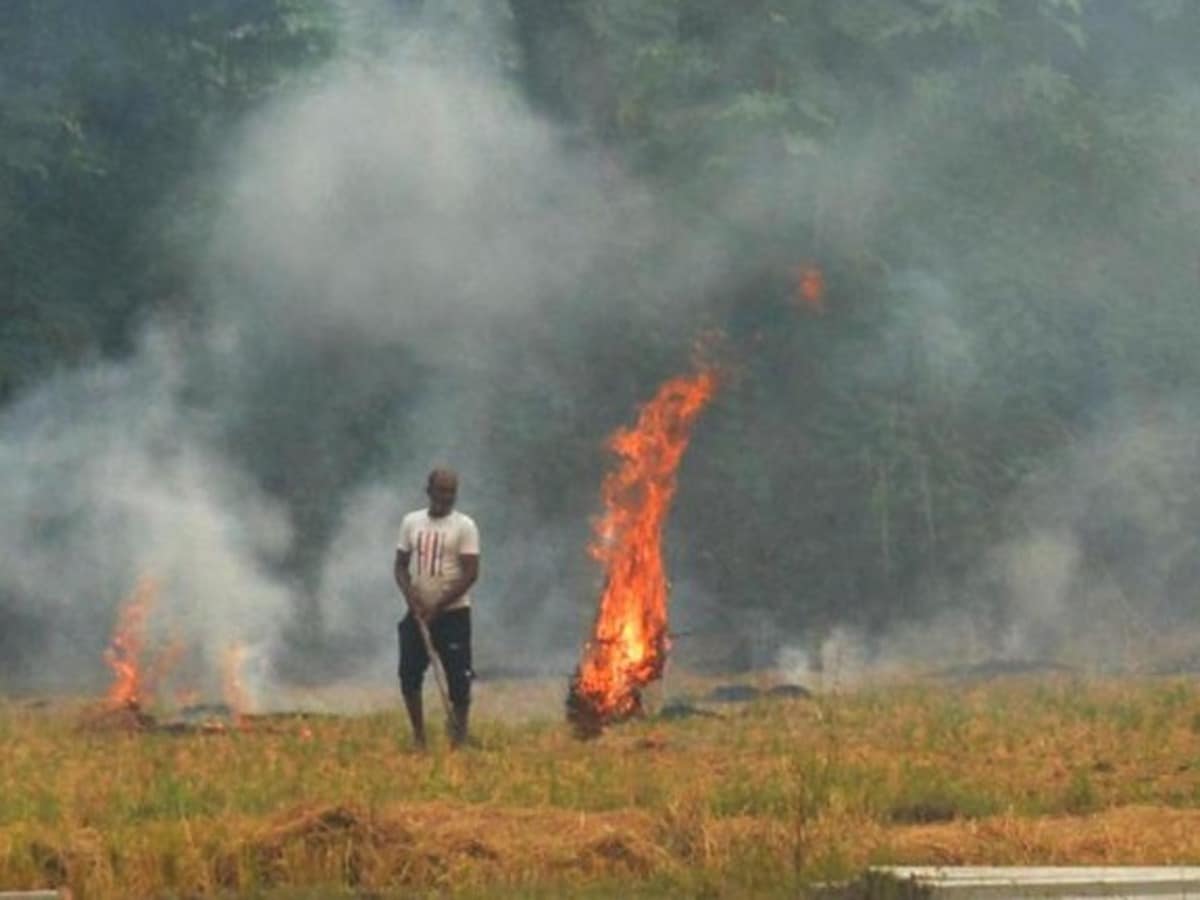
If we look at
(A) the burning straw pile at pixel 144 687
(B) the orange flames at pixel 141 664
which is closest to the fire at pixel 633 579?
(A) the burning straw pile at pixel 144 687

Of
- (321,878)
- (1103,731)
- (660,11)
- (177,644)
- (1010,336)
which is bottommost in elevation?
(321,878)

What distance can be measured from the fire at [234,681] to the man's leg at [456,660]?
4.07 meters

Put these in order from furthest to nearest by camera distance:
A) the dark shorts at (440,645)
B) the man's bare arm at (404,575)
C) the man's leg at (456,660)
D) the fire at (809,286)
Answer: the fire at (809,286) → the man's bare arm at (404,575) → the dark shorts at (440,645) → the man's leg at (456,660)

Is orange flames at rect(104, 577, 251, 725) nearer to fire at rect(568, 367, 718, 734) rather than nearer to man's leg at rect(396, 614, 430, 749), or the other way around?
fire at rect(568, 367, 718, 734)

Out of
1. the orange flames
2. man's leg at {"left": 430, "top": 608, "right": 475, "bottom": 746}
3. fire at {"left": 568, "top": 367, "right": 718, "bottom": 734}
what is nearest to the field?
man's leg at {"left": 430, "top": 608, "right": 475, "bottom": 746}

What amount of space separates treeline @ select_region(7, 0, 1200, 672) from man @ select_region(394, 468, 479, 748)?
466 inches

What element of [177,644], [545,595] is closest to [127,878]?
[177,644]

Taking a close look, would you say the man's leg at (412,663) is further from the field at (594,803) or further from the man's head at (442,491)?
the man's head at (442,491)

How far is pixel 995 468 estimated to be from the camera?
29156mm

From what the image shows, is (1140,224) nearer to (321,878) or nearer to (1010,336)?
(1010,336)

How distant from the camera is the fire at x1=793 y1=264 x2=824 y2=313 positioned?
95.0 feet

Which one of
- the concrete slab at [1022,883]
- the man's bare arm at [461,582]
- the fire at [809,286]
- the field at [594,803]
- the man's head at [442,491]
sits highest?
the fire at [809,286]

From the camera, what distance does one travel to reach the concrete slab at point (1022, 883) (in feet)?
27.2

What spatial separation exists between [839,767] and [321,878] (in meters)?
3.29
